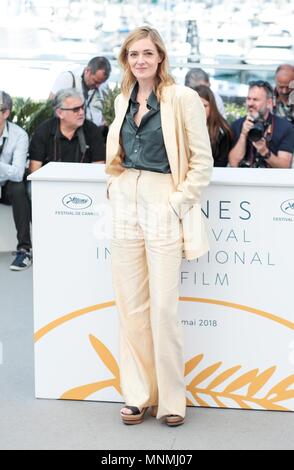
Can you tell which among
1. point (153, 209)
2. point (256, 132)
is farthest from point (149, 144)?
point (256, 132)

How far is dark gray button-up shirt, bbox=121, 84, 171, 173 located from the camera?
12.8 ft

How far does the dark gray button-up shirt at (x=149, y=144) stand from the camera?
3906 mm

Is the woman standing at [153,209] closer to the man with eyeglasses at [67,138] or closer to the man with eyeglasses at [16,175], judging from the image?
the man with eyeglasses at [67,138]

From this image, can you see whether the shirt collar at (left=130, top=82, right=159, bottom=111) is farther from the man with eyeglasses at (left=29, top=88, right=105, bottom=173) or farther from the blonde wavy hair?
the man with eyeglasses at (left=29, top=88, right=105, bottom=173)

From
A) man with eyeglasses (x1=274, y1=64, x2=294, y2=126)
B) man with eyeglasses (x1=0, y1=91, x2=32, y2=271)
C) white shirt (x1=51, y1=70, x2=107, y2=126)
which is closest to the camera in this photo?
man with eyeglasses (x1=0, y1=91, x2=32, y2=271)

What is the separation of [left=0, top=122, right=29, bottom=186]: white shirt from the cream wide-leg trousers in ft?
10.9

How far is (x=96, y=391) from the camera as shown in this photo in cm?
443

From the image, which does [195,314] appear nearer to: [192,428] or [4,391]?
[192,428]

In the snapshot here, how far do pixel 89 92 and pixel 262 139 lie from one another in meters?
1.92

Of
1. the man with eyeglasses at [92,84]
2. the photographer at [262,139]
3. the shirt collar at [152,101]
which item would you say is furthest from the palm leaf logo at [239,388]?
the man with eyeglasses at [92,84]

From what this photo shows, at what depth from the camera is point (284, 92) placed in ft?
25.2

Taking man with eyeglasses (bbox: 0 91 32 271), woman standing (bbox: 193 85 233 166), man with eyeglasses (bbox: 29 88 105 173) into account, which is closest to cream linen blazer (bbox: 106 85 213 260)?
woman standing (bbox: 193 85 233 166)
